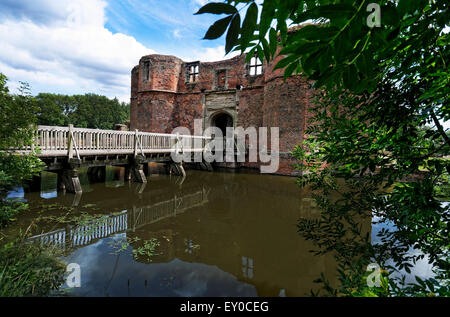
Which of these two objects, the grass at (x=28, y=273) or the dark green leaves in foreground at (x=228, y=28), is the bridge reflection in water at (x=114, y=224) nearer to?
the grass at (x=28, y=273)

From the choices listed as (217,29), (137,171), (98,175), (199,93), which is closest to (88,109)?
(199,93)

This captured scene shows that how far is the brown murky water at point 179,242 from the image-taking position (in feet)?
9.57

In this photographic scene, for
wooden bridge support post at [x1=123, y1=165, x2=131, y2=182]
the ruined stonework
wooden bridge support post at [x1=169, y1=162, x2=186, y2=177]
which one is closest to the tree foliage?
the ruined stonework

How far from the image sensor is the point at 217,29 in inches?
33.2

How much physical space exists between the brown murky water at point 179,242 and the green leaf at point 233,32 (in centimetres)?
142

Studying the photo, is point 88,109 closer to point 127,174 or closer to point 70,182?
point 127,174

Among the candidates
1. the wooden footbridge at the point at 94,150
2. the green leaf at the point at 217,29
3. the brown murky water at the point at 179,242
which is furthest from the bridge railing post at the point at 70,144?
the green leaf at the point at 217,29

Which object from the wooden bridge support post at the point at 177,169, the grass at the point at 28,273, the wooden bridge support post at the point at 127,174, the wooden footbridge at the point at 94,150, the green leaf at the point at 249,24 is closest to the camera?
the green leaf at the point at 249,24

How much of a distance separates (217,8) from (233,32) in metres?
0.10

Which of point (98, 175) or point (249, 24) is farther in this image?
point (98, 175)

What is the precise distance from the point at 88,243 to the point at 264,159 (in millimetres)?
11266

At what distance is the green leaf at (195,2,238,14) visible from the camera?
78cm
